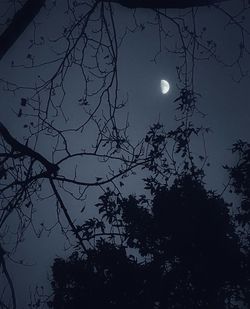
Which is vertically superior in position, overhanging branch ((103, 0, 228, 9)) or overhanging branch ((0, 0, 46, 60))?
overhanging branch ((103, 0, 228, 9))

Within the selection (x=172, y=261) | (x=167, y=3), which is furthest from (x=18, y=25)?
(x=172, y=261)

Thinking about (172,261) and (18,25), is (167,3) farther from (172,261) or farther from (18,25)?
(172,261)

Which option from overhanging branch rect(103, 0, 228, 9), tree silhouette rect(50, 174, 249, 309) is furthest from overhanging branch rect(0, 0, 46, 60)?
tree silhouette rect(50, 174, 249, 309)

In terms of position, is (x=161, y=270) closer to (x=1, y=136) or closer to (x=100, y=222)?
(x=100, y=222)

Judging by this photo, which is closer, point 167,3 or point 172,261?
point 167,3

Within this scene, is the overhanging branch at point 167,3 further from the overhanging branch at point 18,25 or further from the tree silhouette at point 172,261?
the tree silhouette at point 172,261

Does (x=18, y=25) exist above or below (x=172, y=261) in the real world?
below

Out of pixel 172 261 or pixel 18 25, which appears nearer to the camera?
pixel 18 25

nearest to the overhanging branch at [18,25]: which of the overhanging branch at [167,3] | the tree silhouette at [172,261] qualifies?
the overhanging branch at [167,3]

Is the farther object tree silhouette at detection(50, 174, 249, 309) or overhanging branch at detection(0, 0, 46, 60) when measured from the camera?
tree silhouette at detection(50, 174, 249, 309)

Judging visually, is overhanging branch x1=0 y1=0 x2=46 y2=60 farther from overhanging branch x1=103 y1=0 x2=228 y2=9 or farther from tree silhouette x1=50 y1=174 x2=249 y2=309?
tree silhouette x1=50 y1=174 x2=249 y2=309

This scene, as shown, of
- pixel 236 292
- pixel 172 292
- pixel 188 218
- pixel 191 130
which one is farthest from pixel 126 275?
pixel 191 130

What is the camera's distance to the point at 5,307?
298 cm

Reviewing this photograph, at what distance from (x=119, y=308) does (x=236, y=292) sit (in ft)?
7.82
